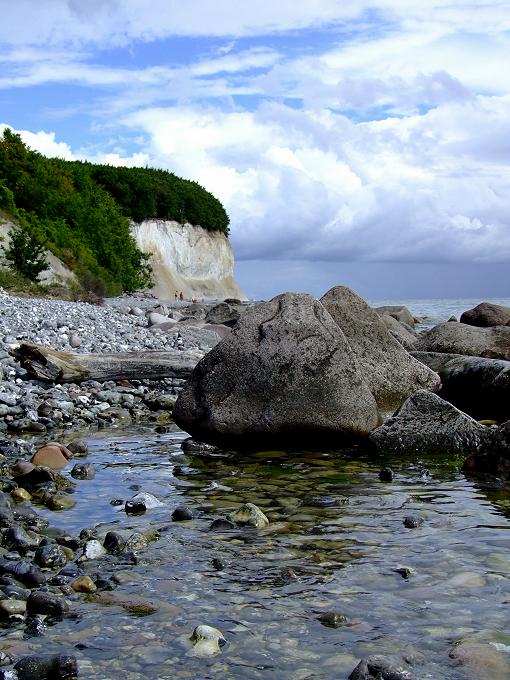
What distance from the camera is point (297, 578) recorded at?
4.62 metres

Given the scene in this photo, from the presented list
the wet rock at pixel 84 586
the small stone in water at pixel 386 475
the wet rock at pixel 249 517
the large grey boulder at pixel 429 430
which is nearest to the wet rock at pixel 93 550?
the wet rock at pixel 84 586

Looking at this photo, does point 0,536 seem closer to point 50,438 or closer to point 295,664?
point 295,664

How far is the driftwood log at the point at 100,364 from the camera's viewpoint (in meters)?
11.5

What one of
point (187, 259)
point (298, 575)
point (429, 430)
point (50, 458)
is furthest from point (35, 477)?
point (187, 259)

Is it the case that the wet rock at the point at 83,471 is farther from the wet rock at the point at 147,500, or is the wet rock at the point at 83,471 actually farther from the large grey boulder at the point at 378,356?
the large grey boulder at the point at 378,356

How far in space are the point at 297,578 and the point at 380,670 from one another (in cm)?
130

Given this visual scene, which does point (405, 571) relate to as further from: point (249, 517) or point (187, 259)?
point (187, 259)

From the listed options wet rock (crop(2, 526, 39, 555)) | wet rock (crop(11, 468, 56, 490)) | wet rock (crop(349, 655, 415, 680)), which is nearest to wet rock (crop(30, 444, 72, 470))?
wet rock (crop(11, 468, 56, 490))

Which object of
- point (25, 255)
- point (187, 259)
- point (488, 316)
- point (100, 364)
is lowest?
point (100, 364)

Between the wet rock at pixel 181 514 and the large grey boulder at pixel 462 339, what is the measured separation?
11.1 metres

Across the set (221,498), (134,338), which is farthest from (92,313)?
(221,498)

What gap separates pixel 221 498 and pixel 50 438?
11.2 ft

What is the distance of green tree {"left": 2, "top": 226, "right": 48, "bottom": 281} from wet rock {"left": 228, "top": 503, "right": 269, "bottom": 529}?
32.0 meters

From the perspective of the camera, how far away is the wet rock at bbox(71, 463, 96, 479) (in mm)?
7379
